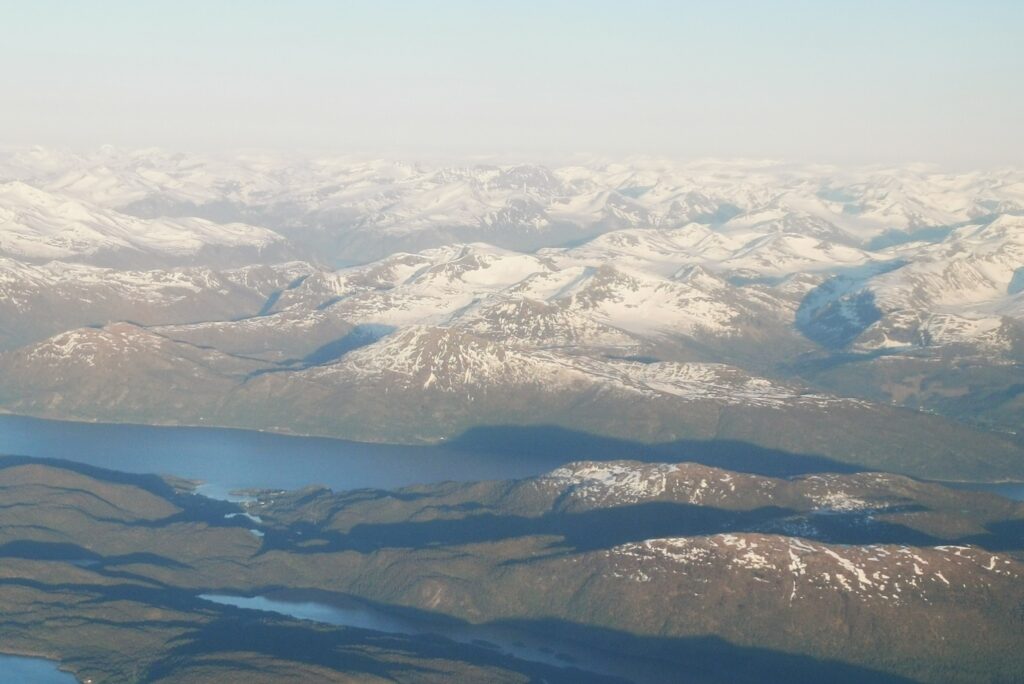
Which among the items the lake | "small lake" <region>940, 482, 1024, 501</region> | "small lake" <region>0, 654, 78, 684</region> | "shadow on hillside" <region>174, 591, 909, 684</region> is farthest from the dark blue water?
"small lake" <region>0, 654, 78, 684</region>

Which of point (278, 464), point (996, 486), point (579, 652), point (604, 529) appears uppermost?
point (604, 529)

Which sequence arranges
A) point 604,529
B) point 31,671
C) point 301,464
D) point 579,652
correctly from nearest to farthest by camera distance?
point 31,671 → point 579,652 → point 604,529 → point 301,464

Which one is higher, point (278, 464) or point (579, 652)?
point (579, 652)

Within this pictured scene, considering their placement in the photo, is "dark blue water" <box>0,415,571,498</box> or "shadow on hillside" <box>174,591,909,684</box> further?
"dark blue water" <box>0,415,571,498</box>

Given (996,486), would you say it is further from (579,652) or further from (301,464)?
(579,652)

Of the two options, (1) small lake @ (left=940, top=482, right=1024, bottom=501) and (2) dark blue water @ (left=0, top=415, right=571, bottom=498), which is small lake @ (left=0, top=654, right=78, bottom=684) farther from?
(1) small lake @ (left=940, top=482, right=1024, bottom=501)

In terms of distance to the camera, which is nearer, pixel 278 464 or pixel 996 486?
pixel 278 464

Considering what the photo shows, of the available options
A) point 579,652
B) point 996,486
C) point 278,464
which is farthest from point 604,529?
point 996,486
